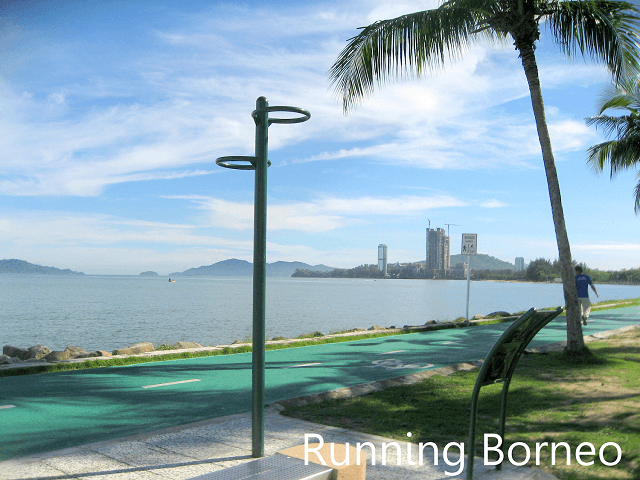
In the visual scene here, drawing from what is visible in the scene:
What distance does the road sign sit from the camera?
18922 millimetres

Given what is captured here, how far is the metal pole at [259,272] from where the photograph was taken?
15.0 ft

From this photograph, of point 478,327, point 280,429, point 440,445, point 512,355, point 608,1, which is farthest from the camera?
point 478,327

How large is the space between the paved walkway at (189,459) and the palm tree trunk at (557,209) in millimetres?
6975

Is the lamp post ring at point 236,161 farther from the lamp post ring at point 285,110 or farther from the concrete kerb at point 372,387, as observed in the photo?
the concrete kerb at point 372,387

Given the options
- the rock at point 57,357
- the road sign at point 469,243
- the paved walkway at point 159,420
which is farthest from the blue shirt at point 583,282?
the rock at point 57,357

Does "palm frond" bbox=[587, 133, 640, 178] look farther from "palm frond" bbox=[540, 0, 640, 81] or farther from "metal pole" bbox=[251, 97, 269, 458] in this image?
"metal pole" bbox=[251, 97, 269, 458]

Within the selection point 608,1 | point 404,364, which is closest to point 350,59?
point 608,1

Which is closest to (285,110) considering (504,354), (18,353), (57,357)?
(504,354)

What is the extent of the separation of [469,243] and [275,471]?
1666cm

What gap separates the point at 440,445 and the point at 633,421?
245 centimetres

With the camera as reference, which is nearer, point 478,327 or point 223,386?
point 223,386

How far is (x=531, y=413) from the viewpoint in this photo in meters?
6.42

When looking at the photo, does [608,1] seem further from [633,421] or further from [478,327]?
[478,327]

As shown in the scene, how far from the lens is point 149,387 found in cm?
775
